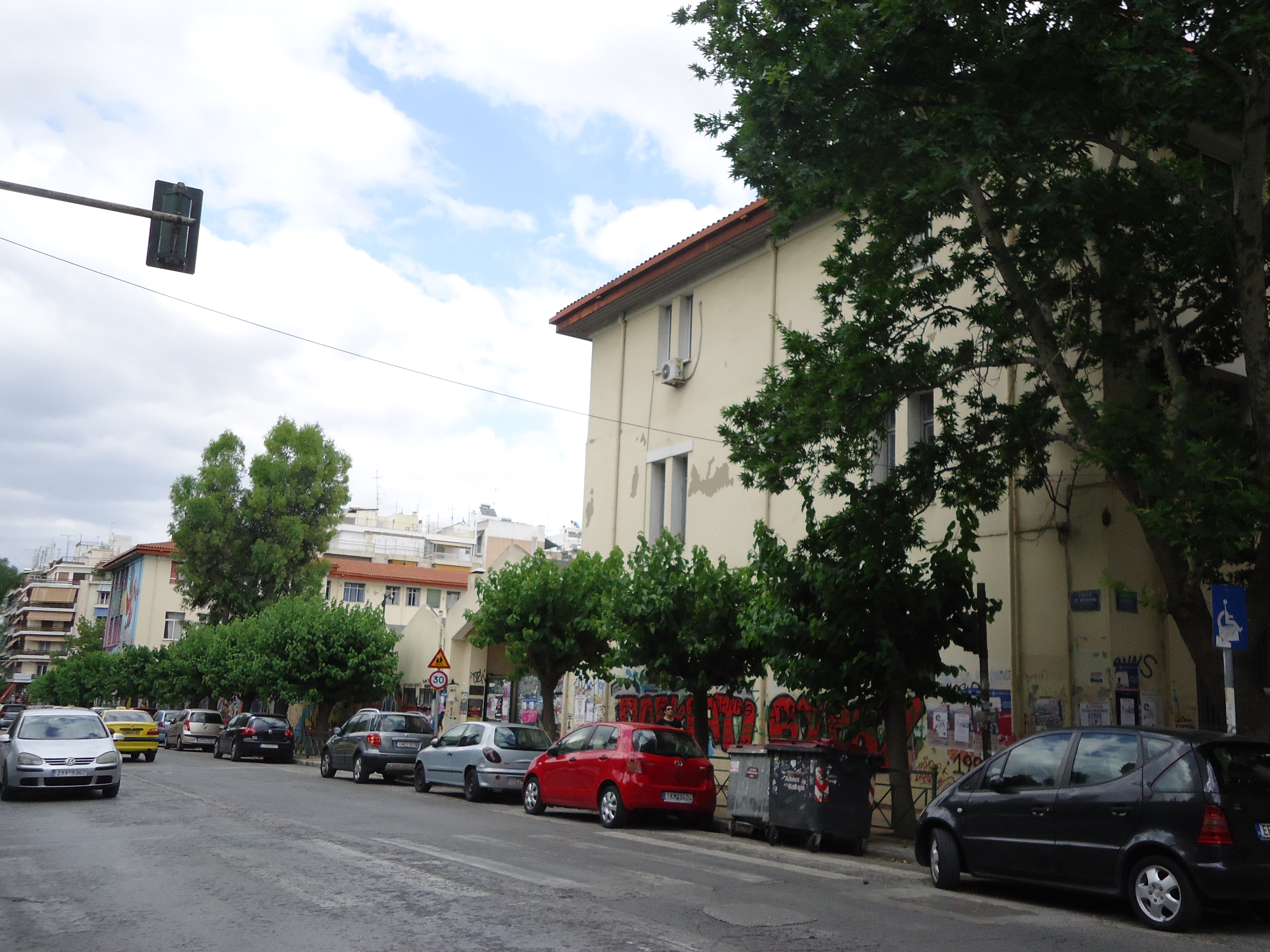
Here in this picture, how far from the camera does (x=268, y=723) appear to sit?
34.1 metres

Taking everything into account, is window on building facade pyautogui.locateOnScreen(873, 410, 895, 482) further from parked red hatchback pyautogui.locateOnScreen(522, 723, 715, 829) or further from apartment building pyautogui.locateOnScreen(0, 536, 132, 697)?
apartment building pyautogui.locateOnScreen(0, 536, 132, 697)

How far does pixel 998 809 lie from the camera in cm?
975

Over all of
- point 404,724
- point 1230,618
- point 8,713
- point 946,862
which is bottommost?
point 8,713

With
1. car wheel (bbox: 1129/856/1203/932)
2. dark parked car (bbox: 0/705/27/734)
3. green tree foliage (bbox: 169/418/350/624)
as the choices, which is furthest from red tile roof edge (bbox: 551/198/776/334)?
green tree foliage (bbox: 169/418/350/624)

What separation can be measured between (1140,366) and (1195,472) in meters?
4.23

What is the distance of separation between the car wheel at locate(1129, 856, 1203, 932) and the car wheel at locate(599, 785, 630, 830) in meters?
8.00

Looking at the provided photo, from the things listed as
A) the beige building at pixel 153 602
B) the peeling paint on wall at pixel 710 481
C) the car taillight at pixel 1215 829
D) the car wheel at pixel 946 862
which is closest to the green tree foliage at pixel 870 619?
the car wheel at pixel 946 862

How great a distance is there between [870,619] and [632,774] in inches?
157

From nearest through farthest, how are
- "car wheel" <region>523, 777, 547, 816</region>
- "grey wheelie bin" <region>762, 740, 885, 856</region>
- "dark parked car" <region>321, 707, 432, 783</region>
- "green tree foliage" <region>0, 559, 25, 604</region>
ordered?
1. "grey wheelie bin" <region>762, 740, 885, 856</region>
2. "car wheel" <region>523, 777, 547, 816</region>
3. "dark parked car" <region>321, 707, 432, 783</region>
4. "green tree foliage" <region>0, 559, 25, 604</region>

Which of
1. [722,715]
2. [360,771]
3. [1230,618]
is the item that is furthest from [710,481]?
[1230,618]

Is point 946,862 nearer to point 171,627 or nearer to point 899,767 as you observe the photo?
point 899,767

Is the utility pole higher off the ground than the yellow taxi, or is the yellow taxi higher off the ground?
the utility pole

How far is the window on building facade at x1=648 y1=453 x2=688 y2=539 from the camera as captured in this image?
25.4 metres

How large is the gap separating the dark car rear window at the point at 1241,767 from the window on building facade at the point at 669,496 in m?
16.5
